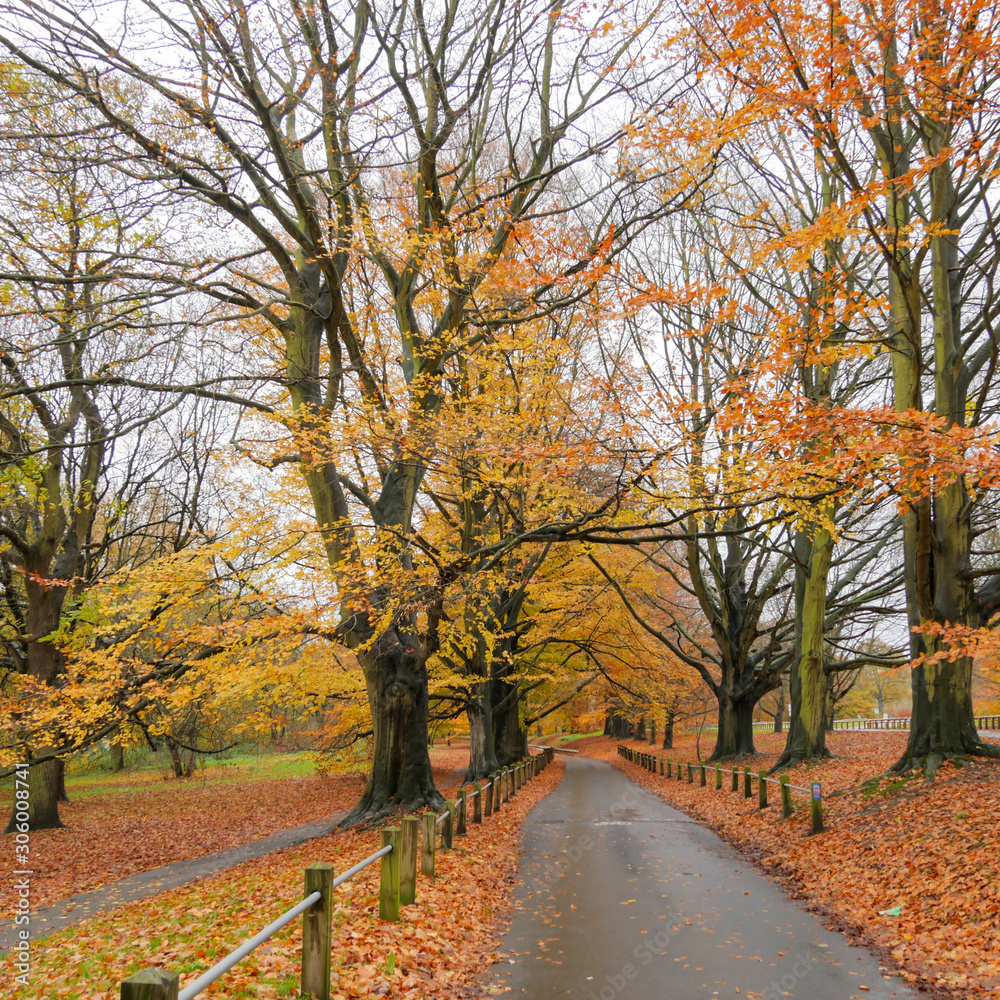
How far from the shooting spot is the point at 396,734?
1279 cm

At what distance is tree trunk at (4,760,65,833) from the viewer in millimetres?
16188

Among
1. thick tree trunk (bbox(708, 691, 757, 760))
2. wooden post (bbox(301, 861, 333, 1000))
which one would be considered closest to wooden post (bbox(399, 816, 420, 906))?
wooden post (bbox(301, 861, 333, 1000))

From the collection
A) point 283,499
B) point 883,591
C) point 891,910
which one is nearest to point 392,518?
point 283,499

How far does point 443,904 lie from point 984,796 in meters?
6.91

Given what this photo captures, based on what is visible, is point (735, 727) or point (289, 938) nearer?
point (289, 938)

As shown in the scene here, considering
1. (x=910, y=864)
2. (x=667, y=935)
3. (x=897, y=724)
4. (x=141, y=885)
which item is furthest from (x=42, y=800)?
(x=897, y=724)

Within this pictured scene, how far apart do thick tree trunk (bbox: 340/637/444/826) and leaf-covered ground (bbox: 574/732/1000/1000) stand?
5643mm

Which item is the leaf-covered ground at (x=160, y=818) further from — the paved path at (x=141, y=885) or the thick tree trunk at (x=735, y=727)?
the thick tree trunk at (x=735, y=727)

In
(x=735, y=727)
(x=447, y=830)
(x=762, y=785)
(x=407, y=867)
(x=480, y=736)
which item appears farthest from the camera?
(x=735, y=727)

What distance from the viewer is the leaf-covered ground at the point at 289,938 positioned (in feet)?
16.1

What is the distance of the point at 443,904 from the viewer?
7.02m

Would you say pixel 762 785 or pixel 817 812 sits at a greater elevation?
pixel 817 812

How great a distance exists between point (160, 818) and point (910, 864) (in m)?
18.8

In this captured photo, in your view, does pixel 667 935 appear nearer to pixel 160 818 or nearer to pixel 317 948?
pixel 317 948
